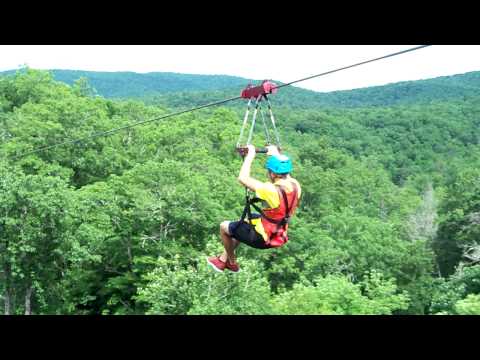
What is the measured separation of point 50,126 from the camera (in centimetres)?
2716

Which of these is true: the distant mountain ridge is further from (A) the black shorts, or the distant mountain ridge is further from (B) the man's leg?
(A) the black shorts

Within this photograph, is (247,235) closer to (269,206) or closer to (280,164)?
(269,206)

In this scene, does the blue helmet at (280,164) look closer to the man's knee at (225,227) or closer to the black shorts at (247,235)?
the black shorts at (247,235)

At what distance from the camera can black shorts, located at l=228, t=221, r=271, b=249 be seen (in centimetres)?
530

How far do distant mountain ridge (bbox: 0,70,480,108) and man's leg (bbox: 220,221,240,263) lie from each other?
93.5 meters

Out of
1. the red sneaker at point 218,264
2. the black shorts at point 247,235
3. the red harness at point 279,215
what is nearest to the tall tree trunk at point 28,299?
the red sneaker at point 218,264

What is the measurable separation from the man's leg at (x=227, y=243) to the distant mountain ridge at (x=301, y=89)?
93.5 m

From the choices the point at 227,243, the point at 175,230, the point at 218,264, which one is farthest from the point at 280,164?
the point at 175,230

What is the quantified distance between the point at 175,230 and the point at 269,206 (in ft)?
54.0

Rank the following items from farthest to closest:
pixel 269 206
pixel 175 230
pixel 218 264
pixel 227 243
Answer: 1. pixel 175 230
2. pixel 218 264
3. pixel 227 243
4. pixel 269 206

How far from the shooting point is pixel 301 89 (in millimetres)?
108750

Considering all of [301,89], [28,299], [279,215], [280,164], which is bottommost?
[28,299]

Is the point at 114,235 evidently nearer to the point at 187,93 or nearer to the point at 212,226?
the point at 212,226
